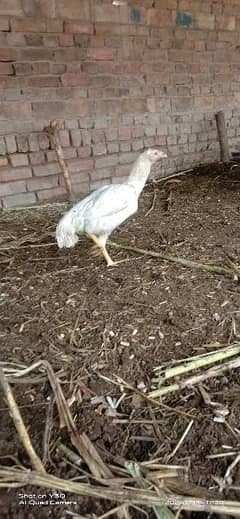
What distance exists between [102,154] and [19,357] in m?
4.09

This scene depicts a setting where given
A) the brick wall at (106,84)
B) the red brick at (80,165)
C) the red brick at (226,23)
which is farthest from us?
the red brick at (226,23)

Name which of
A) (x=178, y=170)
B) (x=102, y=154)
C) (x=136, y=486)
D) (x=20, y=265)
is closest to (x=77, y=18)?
(x=102, y=154)

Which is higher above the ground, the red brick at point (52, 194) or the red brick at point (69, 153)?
the red brick at point (69, 153)

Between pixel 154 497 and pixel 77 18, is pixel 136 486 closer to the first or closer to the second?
pixel 154 497

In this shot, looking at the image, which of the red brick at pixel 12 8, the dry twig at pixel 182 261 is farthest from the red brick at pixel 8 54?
the dry twig at pixel 182 261

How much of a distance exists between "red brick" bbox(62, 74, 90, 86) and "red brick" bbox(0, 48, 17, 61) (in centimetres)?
70

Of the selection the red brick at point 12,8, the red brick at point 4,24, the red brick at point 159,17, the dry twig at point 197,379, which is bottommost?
the dry twig at point 197,379

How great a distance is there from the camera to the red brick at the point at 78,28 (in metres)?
4.83

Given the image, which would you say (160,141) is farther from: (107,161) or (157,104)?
(107,161)

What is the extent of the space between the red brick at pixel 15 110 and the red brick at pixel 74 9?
1262 mm

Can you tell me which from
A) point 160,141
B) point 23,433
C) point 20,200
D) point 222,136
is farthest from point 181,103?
point 23,433

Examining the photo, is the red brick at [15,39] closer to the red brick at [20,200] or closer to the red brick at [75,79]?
the red brick at [75,79]

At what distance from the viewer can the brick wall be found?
4.63 meters

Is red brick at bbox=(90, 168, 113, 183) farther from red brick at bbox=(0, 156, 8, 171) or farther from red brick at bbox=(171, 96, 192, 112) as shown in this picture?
red brick at bbox=(171, 96, 192, 112)
